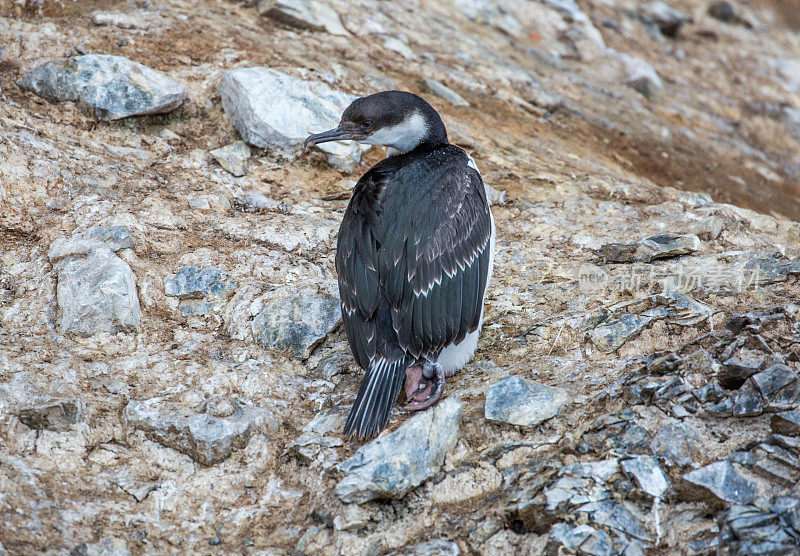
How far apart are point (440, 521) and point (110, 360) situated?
214 cm

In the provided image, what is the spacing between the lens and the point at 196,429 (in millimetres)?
3713

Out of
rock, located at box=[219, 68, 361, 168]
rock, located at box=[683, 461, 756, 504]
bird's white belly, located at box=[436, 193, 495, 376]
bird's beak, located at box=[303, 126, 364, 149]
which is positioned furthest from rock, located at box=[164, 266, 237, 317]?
rock, located at box=[683, 461, 756, 504]

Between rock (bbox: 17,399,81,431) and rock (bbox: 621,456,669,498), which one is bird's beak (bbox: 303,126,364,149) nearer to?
rock (bbox: 17,399,81,431)

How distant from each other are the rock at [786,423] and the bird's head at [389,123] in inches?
105

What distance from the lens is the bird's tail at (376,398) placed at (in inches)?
146

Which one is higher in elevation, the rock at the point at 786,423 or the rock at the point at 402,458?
the rock at the point at 786,423

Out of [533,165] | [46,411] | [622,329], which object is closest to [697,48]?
[533,165]

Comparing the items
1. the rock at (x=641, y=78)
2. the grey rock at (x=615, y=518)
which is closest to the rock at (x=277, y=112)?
the grey rock at (x=615, y=518)

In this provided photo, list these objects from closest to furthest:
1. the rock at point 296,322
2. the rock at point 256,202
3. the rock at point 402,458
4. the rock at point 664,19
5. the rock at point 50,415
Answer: the rock at point 402,458 < the rock at point 50,415 < the rock at point 296,322 < the rock at point 256,202 < the rock at point 664,19

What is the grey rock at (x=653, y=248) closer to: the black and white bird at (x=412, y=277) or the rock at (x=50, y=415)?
the black and white bird at (x=412, y=277)

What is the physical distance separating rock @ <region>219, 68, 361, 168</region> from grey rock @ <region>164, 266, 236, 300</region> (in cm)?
163

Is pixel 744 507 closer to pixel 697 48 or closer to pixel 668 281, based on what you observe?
pixel 668 281

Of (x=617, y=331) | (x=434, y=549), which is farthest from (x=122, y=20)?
(x=434, y=549)

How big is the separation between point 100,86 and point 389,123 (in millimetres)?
2575
